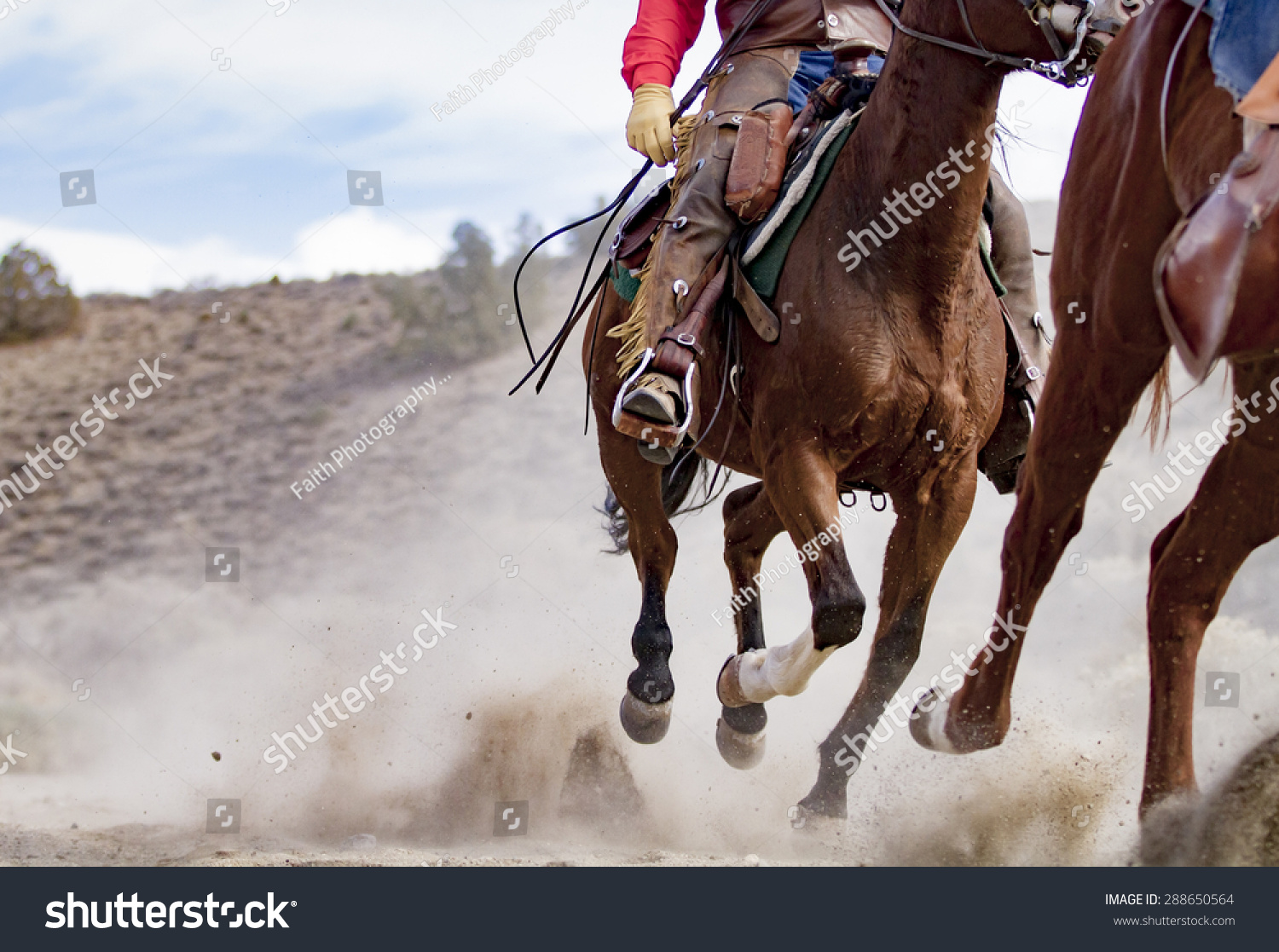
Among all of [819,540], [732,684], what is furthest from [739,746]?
[819,540]

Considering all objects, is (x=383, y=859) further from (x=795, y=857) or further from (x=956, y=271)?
(x=956, y=271)

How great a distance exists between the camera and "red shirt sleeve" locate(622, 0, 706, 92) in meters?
5.21

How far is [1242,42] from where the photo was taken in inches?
97.9

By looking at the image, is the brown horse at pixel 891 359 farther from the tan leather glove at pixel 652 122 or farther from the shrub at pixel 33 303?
the shrub at pixel 33 303

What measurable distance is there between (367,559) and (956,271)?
24.7 feet

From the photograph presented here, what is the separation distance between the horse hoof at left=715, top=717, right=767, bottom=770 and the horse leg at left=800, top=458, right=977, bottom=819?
0.80m

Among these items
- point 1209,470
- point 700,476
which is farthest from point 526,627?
point 1209,470

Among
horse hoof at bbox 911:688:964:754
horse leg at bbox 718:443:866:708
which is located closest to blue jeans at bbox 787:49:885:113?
horse leg at bbox 718:443:866:708

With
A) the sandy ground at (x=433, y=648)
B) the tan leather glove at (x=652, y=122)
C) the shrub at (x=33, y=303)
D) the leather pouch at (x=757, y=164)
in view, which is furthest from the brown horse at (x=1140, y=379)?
the shrub at (x=33, y=303)

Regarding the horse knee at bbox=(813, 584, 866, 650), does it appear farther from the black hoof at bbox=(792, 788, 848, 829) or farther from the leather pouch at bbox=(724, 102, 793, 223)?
the leather pouch at bbox=(724, 102, 793, 223)

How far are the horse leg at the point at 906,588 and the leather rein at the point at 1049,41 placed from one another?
4.82 ft

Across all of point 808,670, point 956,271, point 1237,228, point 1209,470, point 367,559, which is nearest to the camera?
point 1237,228

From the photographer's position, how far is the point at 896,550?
15.8 ft

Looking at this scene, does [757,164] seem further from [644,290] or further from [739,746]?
[739,746]
